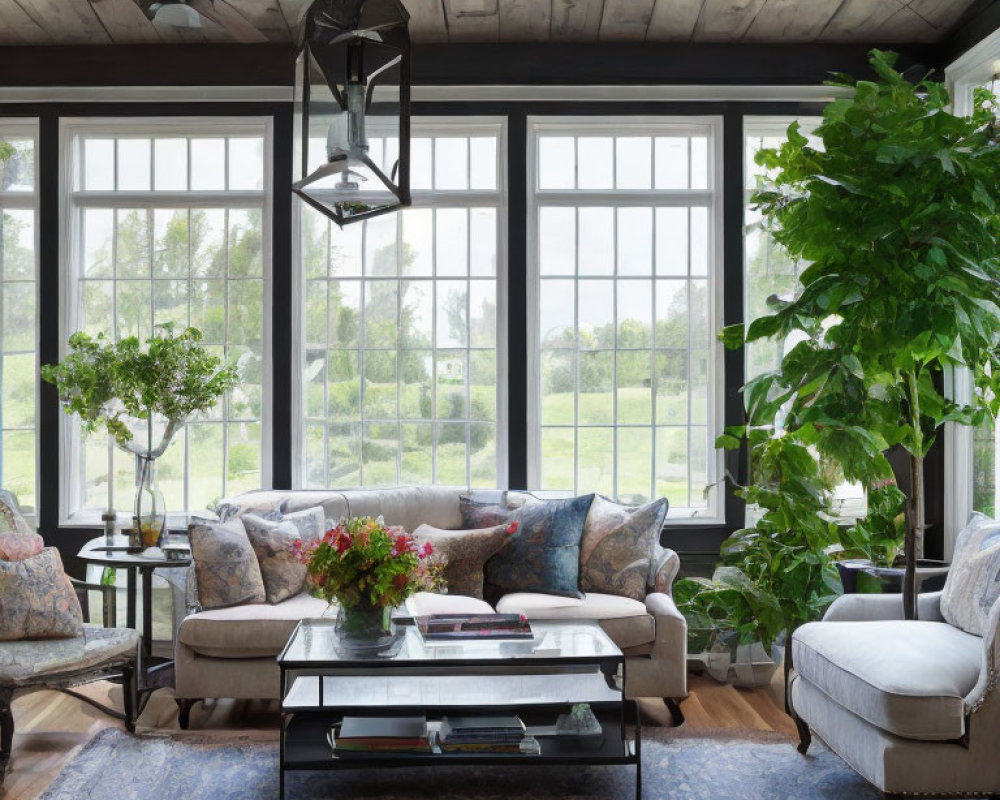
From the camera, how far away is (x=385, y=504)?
15.2 ft

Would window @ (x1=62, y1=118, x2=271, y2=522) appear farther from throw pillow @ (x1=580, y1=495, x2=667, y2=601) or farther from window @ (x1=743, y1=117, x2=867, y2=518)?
window @ (x1=743, y1=117, x2=867, y2=518)

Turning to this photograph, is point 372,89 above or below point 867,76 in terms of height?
below

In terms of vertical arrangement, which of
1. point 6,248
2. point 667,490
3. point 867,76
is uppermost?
point 867,76

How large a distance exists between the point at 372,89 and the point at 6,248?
3.57 meters

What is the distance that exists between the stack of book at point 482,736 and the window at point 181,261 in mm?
2250

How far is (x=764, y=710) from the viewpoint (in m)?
4.16

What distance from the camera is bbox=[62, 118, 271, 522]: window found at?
16.6ft

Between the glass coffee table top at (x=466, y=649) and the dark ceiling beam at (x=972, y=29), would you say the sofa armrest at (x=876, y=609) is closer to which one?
the glass coffee table top at (x=466, y=649)

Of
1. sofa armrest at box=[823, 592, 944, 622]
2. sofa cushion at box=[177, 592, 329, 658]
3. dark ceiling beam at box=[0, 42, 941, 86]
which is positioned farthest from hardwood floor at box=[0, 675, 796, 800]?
dark ceiling beam at box=[0, 42, 941, 86]

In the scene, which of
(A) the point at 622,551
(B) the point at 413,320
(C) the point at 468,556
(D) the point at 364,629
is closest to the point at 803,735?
(A) the point at 622,551

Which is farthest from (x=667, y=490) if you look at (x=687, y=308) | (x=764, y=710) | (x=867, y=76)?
(x=867, y=76)

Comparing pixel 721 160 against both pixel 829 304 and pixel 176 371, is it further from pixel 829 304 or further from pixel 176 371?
pixel 176 371

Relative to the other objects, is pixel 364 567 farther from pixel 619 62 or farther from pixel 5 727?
pixel 619 62

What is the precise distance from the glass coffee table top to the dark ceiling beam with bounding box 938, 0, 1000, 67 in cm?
322
